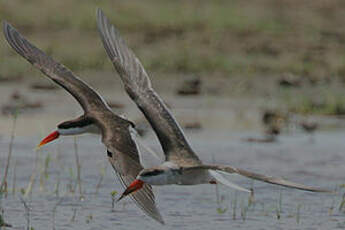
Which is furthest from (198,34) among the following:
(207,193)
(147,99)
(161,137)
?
(161,137)

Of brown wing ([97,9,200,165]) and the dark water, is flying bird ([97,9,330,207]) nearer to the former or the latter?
brown wing ([97,9,200,165])

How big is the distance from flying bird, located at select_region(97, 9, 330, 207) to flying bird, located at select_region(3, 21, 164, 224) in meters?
→ 0.26

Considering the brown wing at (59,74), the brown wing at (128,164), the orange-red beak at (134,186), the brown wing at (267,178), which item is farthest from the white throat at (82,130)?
the brown wing at (267,178)

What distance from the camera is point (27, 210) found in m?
9.64

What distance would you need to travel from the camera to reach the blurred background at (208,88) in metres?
11.4

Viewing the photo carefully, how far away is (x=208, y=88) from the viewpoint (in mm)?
17359

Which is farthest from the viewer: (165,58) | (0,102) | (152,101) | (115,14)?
(115,14)

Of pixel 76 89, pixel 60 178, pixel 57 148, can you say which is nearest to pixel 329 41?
pixel 57 148

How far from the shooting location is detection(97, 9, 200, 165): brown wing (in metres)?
8.55

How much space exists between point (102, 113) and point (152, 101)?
20.5 inches

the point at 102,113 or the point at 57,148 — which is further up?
the point at 102,113

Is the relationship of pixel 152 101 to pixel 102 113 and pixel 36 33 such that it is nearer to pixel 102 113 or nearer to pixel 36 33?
pixel 102 113

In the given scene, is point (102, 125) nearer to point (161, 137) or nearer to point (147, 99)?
point (147, 99)

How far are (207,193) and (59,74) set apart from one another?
221 cm
